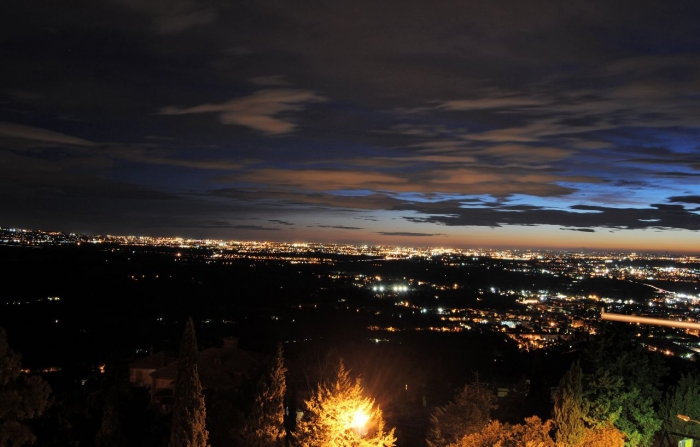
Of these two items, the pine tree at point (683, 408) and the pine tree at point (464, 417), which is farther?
the pine tree at point (683, 408)

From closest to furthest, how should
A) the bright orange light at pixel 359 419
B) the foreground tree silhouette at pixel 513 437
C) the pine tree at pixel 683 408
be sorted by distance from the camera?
the bright orange light at pixel 359 419
the foreground tree silhouette at pixel 513 437
the pine tree at pixel 683 408

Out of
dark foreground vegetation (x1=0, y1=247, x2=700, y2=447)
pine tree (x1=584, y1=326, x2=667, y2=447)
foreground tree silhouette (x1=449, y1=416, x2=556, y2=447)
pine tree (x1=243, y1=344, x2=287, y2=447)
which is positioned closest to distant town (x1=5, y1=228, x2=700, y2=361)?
dark foreground vegetation (x1=0, y1=247, x2=700, y2=447)

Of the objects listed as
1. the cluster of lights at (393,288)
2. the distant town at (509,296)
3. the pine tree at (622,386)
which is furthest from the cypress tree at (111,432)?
the cluster of lights at (393,288)

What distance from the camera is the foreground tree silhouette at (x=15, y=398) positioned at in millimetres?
12531

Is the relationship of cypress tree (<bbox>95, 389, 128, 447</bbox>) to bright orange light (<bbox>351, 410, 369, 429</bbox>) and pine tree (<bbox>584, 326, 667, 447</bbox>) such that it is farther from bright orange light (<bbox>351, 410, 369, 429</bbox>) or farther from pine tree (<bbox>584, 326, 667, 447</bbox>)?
pine tree (<bbox>584, 326, 667, 447</bbox>)

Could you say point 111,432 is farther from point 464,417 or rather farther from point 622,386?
point 622,386

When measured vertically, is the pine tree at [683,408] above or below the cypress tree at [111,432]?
above

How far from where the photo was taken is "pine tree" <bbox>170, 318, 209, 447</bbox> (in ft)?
49.4

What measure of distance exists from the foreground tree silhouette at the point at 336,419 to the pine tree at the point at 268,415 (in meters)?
2.77

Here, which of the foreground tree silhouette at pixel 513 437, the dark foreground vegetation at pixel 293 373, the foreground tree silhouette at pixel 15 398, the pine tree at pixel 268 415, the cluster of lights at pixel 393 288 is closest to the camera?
the foreground tree silhouette at pixel 15 398

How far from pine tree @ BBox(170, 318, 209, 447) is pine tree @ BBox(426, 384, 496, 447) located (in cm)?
763

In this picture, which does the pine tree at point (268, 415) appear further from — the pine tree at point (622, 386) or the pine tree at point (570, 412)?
the pine tree at point (622, 386)

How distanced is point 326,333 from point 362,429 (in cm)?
4939

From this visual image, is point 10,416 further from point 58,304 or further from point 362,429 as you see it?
point 58,304
